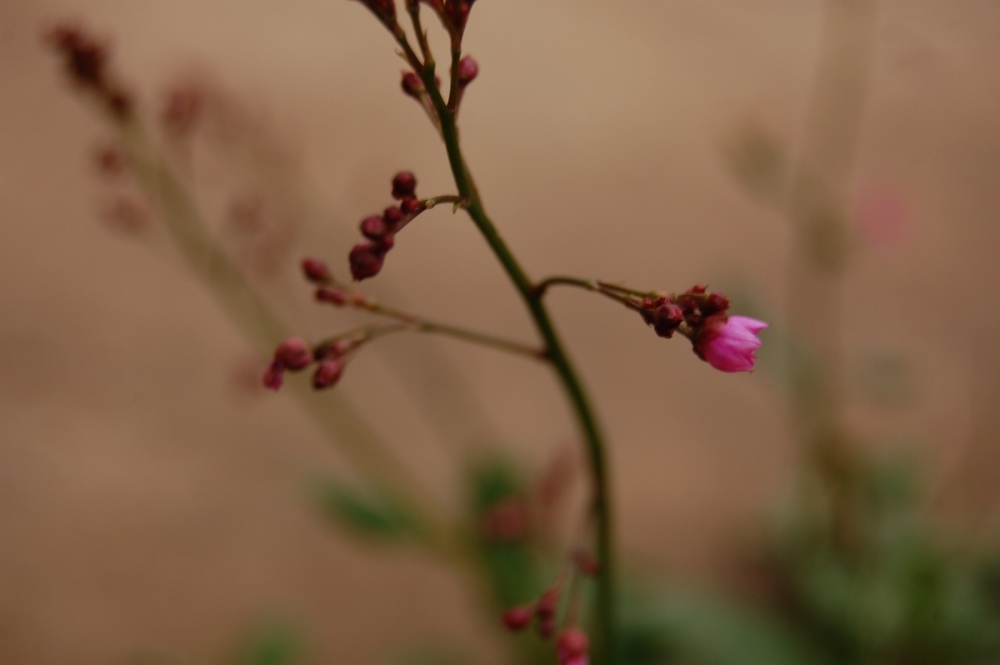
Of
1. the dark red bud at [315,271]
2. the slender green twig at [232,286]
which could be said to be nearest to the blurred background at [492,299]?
the slender green twig at [232,286]

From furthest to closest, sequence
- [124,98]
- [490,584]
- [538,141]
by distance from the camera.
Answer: [538,141], [490,584], [124,98]

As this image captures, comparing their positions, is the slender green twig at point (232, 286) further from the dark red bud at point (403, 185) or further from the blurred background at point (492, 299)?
the dark red bud at point (403, 185)

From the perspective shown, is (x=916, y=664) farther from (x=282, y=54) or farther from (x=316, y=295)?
(x=282, y=54)

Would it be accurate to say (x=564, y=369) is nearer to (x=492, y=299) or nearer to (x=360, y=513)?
(x=360, y=513)

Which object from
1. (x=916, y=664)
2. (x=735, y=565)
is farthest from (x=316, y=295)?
(x=735, y=565)

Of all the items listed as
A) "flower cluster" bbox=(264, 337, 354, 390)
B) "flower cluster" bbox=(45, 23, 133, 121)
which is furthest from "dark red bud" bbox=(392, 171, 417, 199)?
"flower cluster" bbox=(45, 23, 133, 121)
